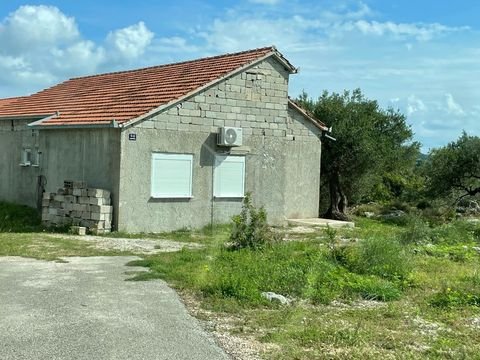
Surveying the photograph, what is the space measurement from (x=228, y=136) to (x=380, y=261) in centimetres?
869

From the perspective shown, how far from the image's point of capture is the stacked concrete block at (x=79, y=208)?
54.9 feet

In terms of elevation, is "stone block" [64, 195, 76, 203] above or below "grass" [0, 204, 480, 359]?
above

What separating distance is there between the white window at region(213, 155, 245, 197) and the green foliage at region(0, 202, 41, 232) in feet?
18.1

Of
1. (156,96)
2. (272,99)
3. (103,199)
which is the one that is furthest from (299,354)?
(272,99)

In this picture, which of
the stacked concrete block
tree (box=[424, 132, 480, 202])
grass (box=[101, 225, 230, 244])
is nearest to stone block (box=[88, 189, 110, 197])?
the stacked concrete block

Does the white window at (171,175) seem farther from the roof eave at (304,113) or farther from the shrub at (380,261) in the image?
the shrub at (380,261)

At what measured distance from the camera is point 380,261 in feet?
36.6

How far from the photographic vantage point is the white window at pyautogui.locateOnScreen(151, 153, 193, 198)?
17703 millimetres

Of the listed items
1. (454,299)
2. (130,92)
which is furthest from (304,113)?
(454,299)

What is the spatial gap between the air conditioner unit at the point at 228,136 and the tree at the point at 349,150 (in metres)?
7.96

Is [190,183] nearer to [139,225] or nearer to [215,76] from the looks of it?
[139,225]

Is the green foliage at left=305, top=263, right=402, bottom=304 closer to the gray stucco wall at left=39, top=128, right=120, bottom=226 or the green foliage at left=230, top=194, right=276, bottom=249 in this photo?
the green foliage at left=230, top=194, right=276, bottom=249

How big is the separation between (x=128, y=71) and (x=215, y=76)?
6.96 metres

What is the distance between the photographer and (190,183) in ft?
60.3
